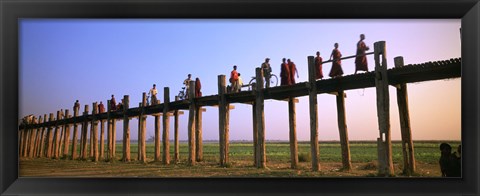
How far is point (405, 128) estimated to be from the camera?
39.9 feet

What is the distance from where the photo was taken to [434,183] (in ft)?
25.9

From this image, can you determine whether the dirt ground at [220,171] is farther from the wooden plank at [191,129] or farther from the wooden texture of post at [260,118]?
the wooden plank at [191,129]

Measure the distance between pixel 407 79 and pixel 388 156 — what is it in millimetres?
2043

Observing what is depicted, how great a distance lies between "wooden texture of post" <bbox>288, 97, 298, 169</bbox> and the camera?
1486 cm

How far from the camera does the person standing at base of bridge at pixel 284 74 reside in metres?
13.9

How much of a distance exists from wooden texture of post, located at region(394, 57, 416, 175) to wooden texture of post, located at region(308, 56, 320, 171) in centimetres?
203

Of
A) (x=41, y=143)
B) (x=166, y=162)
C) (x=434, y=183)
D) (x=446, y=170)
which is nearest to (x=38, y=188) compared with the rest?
(x=434, y=183)

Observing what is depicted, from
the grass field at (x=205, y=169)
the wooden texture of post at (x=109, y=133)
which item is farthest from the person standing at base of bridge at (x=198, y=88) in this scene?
the wooden texture of post at (x=109, y=133)

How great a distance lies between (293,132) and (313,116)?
68.8 inches

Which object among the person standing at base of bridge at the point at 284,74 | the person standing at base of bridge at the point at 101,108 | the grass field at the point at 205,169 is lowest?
the grass field at the point at 205,169

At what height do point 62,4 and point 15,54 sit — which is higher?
point 62,4

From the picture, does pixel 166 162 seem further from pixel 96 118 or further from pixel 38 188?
pixel 38 188

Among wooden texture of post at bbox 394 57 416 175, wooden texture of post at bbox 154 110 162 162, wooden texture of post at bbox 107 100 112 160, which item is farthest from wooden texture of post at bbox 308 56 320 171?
wooden texture of post at bbox 107 100 112 160

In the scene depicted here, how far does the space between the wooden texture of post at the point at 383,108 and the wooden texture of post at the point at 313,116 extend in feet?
6.45
